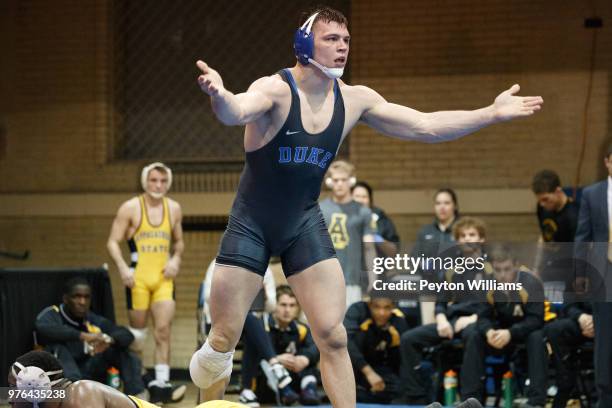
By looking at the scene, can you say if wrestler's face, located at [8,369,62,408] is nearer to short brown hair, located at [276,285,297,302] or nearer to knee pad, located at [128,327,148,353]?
knee pad, located at [128,327,148,353]

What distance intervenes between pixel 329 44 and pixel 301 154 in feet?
1.74

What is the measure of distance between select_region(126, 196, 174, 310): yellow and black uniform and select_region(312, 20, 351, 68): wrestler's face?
4.21 meters

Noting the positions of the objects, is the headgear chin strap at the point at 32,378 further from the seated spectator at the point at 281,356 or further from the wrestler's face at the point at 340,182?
the wrestler's face at the point at 340,182

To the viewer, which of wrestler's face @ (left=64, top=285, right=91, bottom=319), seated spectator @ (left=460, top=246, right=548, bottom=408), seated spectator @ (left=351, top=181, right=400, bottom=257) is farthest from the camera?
seated spectator @ (left=351, top=181, right=400, bottom=257)

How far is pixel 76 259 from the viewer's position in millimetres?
10867

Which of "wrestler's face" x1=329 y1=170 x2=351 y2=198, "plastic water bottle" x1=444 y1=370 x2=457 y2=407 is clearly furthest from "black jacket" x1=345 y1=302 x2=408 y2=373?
"wrestler's face" x1=329 y1=170 x2=351 y2=198

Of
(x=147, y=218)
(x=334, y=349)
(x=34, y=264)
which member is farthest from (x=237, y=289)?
(x=34, y=264)

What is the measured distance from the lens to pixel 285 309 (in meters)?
8.31

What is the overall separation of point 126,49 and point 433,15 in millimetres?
3260

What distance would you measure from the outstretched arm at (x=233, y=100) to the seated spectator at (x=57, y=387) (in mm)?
1431

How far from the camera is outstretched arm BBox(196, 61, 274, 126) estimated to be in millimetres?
4145

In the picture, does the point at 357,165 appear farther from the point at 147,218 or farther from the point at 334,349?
the point at 334,349

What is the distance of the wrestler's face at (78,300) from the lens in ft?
25.7

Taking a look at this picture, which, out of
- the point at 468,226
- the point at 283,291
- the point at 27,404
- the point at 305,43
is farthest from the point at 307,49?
the point at 283,291
